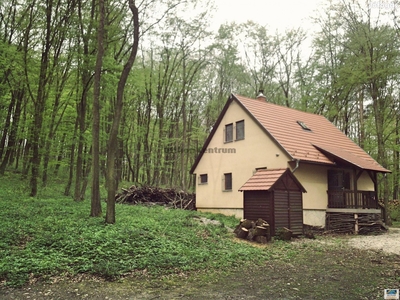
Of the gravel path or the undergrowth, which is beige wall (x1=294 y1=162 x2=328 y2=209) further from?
the undergrowth

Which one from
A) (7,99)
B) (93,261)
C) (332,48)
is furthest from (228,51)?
(93,261)

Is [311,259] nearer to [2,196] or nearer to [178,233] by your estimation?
[178,233]

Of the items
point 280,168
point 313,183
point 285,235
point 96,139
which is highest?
point 96,139

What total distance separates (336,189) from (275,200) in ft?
20.8

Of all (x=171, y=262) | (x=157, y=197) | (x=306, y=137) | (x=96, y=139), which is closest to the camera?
(x=171, y=262)

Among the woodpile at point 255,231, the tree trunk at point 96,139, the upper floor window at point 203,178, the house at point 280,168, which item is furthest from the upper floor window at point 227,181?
the tree trunk at point 96,139

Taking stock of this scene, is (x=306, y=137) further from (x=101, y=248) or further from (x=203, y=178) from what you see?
(x=101, y=248)

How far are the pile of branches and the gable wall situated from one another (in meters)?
0.88

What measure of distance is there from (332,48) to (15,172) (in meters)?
26.0

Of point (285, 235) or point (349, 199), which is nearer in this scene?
point (285, 235)

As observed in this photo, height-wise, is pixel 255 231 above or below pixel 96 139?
below

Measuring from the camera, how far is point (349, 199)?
16547 millimetres

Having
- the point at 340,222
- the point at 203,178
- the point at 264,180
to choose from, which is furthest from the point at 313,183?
the point at 203,178

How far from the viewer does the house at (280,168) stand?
1363cm
